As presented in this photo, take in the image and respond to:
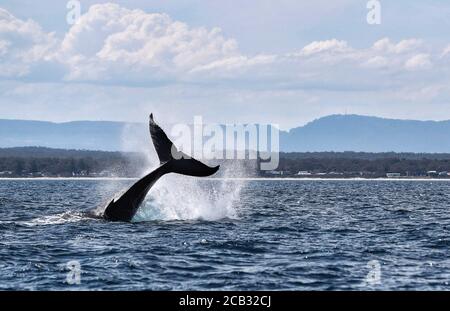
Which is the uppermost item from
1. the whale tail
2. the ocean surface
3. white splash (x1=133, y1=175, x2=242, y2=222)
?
the whale tail

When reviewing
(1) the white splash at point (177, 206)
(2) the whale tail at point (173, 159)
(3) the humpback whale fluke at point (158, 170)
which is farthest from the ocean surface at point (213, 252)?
(2) the whale tail at point (173, 159)

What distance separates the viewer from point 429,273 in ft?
79.1

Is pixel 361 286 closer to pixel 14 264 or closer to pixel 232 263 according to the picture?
pixel 232 263

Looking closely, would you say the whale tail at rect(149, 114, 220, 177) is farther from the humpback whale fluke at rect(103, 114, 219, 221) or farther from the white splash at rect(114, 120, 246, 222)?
the white splash at rect(114, 120, 246, 222)

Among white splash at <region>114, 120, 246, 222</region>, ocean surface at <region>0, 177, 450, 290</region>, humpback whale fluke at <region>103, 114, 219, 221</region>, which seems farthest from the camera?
white splash at <region>114, 120, 246, 222</region>

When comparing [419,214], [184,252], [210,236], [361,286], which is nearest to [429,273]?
[361,286]

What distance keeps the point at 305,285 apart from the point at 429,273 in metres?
3.81

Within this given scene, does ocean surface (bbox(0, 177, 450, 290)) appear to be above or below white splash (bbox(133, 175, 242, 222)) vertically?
below

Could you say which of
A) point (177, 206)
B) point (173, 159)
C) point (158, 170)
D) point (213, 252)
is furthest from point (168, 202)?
point (213, 252)

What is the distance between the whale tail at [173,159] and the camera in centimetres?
3195

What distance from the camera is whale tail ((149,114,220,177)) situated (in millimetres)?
31953

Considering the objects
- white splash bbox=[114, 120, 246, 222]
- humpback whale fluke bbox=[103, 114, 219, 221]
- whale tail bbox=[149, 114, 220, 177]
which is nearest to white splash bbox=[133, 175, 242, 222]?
white splash bbox=[114, 120, 246, 222]

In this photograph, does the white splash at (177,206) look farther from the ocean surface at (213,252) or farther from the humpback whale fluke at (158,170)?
the humpback whale fluke at (158,170)

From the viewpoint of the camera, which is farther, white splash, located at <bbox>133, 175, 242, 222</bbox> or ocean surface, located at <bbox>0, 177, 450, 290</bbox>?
white splash, located at <bbox>133, 175, 242, 222</bbox>
